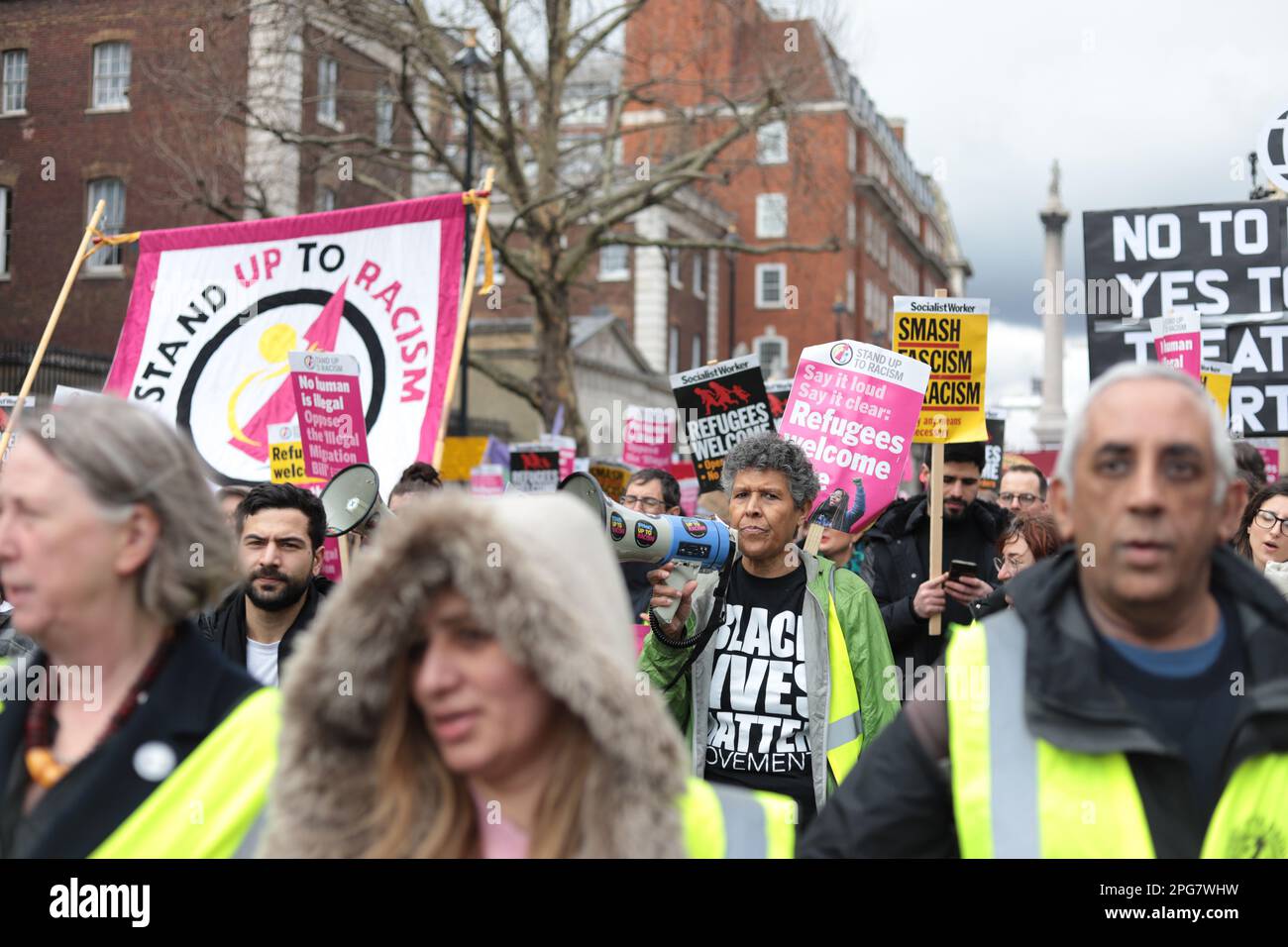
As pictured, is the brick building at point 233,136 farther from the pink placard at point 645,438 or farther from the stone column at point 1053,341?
the stone column at point 1053,341

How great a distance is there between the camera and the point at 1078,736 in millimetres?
2131

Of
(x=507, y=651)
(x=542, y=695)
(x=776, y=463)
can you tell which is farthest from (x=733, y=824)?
(x=776, y=463)

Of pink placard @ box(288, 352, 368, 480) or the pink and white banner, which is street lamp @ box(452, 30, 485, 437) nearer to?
the pink and white banner

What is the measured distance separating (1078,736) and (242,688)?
52.7 inches

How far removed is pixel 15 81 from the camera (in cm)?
2752

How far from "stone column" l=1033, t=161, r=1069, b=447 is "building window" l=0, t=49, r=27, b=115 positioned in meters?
28.1

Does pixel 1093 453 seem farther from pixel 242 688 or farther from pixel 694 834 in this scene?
pixel 242 688

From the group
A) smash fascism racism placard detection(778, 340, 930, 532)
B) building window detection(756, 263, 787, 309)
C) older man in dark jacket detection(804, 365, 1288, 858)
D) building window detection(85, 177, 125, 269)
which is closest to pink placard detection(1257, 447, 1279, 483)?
smash fascism racism placard detection(778, 340, 930, 532)

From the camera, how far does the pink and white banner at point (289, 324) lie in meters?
7.90

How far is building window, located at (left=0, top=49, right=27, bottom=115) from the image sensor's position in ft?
90.0

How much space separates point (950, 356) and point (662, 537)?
2373 millimetres

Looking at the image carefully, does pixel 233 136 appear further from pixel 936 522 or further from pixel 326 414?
pixel 936 522

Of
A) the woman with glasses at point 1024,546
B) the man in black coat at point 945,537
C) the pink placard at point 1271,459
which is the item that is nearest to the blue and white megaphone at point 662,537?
the woman with glasses at point 1024,546
